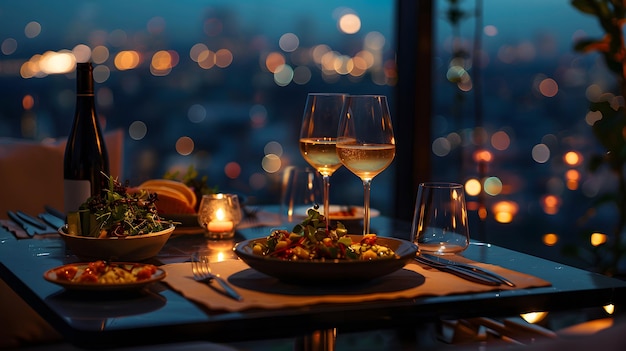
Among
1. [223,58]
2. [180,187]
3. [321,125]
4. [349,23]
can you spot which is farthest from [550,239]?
[321,125]

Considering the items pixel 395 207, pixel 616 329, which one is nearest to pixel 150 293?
pixel 616 329

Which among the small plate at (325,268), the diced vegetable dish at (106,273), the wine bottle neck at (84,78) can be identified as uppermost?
the wine bottle neck at (84,78)

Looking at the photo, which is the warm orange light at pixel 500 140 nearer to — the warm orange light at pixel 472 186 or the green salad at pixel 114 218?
the warm orange light at pixel 472 186

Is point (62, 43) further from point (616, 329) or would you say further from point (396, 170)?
point (616, 329)

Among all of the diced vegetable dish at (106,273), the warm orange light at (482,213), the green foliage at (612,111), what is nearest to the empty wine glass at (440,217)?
the diced vegetable dish at (106,273)

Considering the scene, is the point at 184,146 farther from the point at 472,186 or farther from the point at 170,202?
the point at 170,202

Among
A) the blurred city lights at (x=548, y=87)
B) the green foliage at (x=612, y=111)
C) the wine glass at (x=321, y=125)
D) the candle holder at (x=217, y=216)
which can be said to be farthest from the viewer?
the blurred city lights at (x=548, y=87)

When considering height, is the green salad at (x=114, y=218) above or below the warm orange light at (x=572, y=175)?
above
